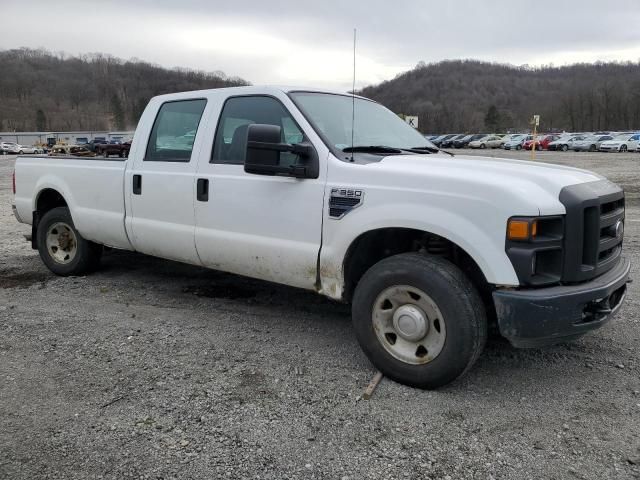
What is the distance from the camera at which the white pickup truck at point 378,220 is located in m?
3.16

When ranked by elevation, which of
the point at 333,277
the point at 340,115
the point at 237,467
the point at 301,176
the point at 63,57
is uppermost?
the point at 63,57

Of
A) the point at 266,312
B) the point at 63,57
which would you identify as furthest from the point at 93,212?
the point at 63,57

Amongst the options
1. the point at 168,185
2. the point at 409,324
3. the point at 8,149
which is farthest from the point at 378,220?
the point at 8,149

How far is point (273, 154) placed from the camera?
3.79 meters

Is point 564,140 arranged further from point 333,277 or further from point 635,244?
point 333,277

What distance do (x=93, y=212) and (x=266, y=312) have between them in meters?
2.09

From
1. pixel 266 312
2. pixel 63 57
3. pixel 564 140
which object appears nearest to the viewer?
pixel 266 312

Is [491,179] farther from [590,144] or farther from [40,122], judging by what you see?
[40,122]

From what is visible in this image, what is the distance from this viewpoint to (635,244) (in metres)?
7.69

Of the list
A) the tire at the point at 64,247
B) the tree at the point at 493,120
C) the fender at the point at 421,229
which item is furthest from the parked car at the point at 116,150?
the tree at the point at 493,120

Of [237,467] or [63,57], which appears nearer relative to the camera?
[237,467]

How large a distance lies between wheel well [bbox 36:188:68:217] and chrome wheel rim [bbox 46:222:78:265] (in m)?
0.29

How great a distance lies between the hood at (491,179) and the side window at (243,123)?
0.86 metres

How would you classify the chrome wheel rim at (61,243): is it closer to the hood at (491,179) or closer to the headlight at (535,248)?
the hood at (491,179)
